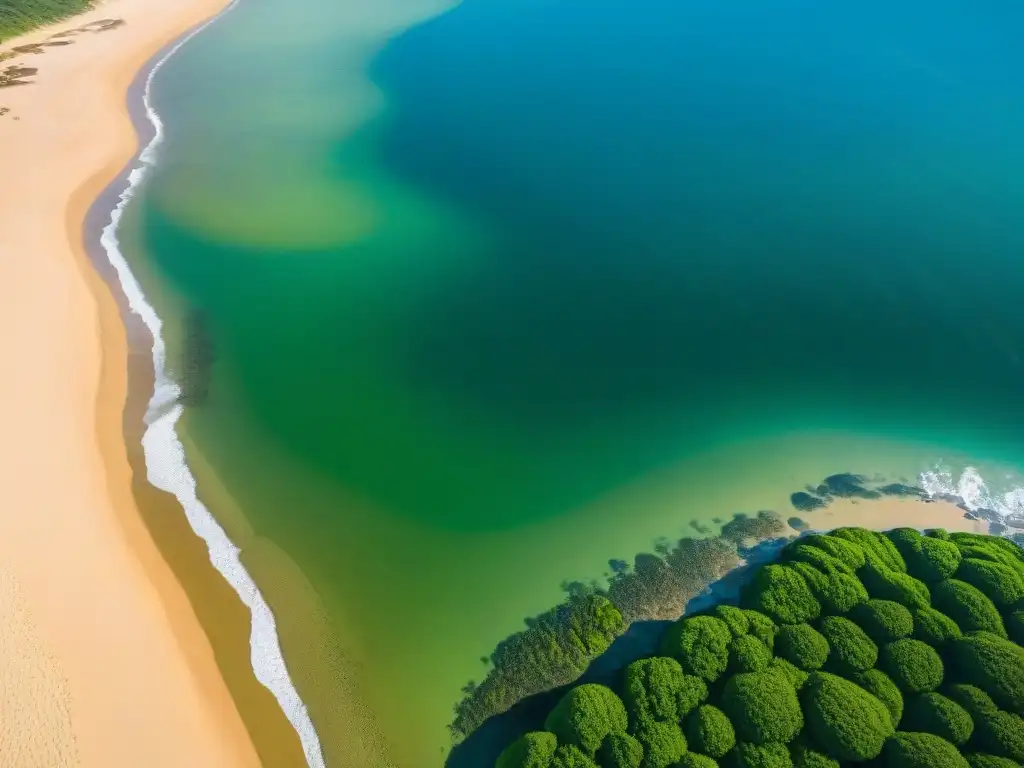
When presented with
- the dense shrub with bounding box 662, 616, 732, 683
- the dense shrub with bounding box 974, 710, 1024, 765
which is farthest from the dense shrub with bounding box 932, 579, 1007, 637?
the dense shrub with bounding box 662, 616, 732, 683

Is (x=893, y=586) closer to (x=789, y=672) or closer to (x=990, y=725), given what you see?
(x=990, y=725)

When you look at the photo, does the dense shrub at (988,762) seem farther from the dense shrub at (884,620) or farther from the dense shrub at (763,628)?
the dense shrub at (763,628)

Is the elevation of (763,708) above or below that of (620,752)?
below

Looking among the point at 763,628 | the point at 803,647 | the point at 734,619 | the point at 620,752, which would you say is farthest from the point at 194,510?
the point at 803,647

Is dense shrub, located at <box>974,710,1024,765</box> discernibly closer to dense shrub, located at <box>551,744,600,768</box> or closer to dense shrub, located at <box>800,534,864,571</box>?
dense shrub, located at <box>800,534,864,571</box>

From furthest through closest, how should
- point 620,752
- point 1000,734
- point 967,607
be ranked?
point 967,607
point 620,752
point 1000,734

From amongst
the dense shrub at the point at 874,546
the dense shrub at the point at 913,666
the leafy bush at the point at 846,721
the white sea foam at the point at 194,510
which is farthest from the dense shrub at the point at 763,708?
the white sea foam at the point at 194,510
